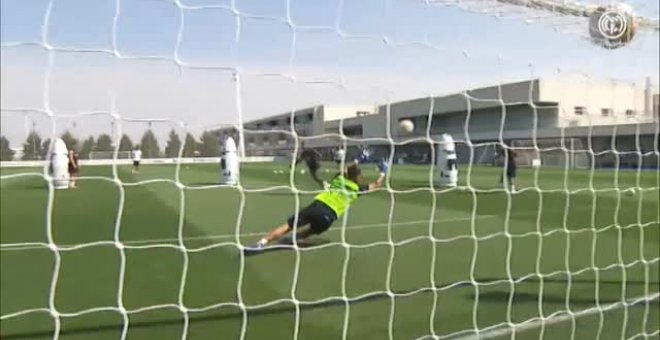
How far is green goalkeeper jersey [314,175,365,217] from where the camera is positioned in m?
3.36

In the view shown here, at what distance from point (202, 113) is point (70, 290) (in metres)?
2.46

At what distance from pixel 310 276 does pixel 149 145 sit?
2519mm

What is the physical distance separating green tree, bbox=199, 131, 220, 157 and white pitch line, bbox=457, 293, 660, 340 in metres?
1.41

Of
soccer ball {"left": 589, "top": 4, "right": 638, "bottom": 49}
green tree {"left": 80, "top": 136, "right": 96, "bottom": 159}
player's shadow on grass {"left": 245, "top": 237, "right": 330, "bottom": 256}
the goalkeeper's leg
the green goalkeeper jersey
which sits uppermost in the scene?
soccer ball {"left": 589, "top": 4, "right": 638, "bottom": 49}

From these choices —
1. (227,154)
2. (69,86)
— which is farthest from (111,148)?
(227,154)

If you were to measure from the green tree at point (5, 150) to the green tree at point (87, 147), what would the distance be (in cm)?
23

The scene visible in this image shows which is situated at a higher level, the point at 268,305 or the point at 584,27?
the point at 584,27

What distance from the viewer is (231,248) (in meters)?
5.58

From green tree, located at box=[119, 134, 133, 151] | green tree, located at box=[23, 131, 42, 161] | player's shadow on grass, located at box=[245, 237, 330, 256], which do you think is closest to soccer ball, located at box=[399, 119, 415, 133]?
green tree, located at box=[119, 134, 133, 151]

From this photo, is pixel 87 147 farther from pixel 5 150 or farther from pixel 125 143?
pixel 5 150

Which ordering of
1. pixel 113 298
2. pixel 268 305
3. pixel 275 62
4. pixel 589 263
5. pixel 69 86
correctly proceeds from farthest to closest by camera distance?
pixel 589 263 → pixel 113 298 → pixel 268 305 → pixel 275 62 → pixel 69 86

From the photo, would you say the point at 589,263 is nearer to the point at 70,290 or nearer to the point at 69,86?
the point at 70,290

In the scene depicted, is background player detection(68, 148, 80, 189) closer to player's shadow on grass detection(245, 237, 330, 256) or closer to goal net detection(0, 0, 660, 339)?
goal net detection(0, 0, 660, 339)

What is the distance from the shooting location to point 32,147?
1.60 meters
